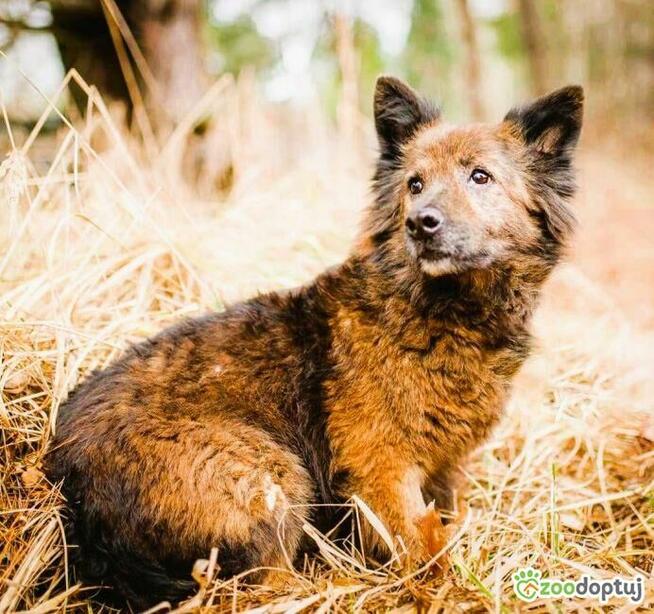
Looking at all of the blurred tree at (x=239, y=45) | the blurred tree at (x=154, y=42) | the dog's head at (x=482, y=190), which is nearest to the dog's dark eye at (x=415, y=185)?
the dog's head at (x=482, y=190)

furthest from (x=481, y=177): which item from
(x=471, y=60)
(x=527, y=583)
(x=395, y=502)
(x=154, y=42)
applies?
(x=471, y=60)

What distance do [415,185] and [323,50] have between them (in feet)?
24.5

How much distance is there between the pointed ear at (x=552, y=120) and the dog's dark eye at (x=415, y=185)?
57cm

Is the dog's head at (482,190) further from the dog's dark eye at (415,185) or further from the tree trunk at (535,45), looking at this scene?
the tree trunk at (535,45)

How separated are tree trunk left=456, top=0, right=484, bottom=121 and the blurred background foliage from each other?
2cm

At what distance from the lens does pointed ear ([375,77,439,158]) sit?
2.90 m

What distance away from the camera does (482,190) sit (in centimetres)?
261

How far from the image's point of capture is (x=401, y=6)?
1184cm

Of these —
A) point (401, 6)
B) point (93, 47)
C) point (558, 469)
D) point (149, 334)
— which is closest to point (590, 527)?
point (558, 469)

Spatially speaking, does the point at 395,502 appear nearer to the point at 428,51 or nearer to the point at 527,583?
the point at 527,583

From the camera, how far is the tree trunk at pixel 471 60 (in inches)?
460

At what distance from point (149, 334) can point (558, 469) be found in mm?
2440

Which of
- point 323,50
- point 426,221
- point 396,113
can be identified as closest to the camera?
point 426,221

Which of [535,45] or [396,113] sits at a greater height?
[535,45]
